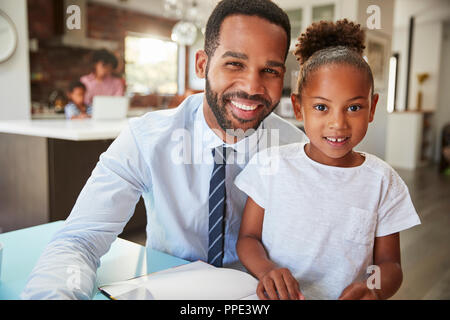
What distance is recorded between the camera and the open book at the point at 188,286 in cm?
44

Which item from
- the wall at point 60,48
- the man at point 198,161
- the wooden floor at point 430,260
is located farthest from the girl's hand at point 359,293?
the wall at point 60,48

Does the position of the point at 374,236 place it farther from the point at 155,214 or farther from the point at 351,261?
the point at 155,214

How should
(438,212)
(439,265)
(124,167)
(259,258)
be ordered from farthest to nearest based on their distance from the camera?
1. (438,212)
2. (439,265)
3. (124,167)
4. (259,258)

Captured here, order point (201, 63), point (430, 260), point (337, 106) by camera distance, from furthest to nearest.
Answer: point (430, 260) < point (201, 63) < point (337, 106)

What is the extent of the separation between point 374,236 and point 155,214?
404 millimetres

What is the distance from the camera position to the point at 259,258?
519 mm

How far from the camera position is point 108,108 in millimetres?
2084

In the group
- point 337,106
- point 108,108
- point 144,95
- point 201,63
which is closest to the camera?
point 337,106

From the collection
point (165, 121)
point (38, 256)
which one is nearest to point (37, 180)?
point (38, 256)

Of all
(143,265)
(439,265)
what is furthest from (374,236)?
(439,265)

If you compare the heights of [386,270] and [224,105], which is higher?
[224,105]

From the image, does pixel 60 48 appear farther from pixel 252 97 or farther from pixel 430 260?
pixel 252 97

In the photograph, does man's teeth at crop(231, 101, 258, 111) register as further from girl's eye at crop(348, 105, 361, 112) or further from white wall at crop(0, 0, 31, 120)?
white wall at crop(0, 0, 31, 120)

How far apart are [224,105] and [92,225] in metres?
0.27
